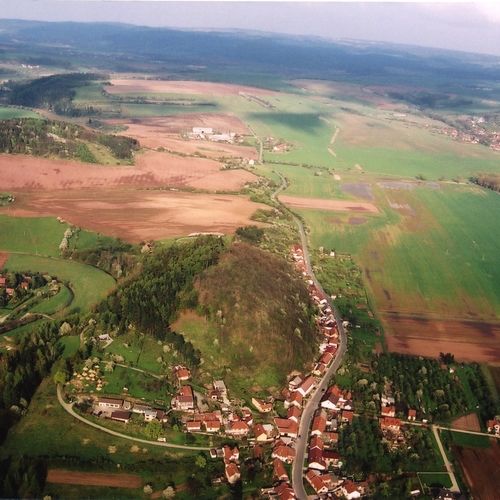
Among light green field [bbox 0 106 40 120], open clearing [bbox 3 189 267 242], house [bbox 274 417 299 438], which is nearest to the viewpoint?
house [bbox 274 417 299 438]

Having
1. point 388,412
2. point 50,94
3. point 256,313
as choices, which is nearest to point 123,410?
point 256,313

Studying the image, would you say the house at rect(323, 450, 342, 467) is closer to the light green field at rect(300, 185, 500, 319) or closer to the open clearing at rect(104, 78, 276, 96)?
the light green field at rect(300, 185, 500, 319)

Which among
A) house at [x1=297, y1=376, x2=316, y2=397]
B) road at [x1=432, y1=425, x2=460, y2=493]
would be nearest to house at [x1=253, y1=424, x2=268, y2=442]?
house at [x1=297, y1=376, x2=316, y2=397]

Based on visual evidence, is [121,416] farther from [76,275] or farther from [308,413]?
[76,275]

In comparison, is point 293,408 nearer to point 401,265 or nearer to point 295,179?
point 401,265

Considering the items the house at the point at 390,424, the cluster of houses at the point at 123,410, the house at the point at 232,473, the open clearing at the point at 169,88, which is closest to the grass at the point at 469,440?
the house at the point at 390,424

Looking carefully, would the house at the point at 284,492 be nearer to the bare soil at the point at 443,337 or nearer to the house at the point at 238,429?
the house at the point at 238,429

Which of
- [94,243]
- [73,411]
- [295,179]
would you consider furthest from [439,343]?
[295,179]
